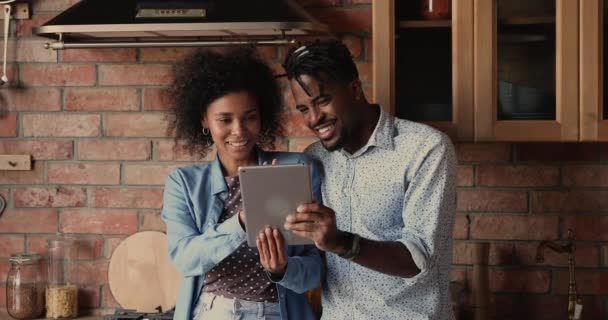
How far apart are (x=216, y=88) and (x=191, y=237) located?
35 centimetres

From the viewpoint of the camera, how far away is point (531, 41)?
94.8 inches

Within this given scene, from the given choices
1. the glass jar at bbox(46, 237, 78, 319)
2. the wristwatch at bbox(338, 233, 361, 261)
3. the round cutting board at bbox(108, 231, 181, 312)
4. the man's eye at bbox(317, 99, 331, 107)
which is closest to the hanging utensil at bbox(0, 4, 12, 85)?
the glass jar at bbox(46, 237, 78, 319)

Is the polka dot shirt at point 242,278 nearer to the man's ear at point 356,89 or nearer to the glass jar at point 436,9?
the man's ear at point 356,89

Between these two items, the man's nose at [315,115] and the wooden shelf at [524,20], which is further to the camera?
the wooden shelf at [524,20]

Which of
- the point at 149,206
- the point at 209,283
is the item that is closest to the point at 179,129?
the point at 209,283

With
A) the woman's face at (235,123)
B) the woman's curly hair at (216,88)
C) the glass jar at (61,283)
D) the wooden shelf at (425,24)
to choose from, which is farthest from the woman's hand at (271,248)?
the glass jar at (61,283)

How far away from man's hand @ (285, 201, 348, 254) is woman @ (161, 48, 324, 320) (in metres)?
0.20

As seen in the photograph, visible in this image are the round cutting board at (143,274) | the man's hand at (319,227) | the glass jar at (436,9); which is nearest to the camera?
the man's hand at (319,227)

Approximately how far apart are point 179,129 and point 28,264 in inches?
34.1

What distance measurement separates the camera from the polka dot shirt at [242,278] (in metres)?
2.07

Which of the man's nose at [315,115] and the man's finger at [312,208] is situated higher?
the man's nose at [315,115]

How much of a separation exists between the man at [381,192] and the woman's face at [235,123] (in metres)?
0.16

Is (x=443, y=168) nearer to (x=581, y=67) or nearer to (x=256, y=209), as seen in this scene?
(x=256, y=209)

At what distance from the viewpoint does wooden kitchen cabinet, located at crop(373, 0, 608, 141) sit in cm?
235
